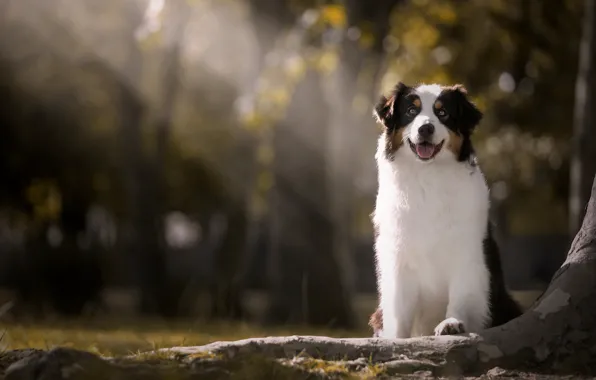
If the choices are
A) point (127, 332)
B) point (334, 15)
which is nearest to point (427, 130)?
point (127, 332)

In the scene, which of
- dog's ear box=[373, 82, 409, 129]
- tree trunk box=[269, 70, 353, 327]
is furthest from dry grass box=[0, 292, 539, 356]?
dog's ear box=[373, 82, 409, 129]

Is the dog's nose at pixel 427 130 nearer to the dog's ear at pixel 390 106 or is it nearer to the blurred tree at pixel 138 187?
the dog's ear at pixel 390 106

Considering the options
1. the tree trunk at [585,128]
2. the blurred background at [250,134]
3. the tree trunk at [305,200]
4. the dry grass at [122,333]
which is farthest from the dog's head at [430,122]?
the tree trunk at [305,200]

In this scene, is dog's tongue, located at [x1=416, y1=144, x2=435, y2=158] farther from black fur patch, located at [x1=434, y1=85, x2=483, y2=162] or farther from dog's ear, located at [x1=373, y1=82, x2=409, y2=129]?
dog's ear, located at [x1=373, y1=82, x2=409, y2=129]

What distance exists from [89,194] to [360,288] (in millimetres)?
12614

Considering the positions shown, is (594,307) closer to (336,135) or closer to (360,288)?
(336,135)

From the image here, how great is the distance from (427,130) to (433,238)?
742 millimetres

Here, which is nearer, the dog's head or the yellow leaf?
the dog's head

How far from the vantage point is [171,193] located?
164 ft

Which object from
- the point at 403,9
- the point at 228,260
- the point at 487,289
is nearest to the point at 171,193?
the point at 228,260

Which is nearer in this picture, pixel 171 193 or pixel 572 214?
pixel 572 214

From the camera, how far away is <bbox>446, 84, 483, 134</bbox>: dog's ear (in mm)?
6715

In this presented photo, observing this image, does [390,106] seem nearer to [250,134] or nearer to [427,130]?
[427,130]

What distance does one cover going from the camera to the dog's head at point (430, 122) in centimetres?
656
